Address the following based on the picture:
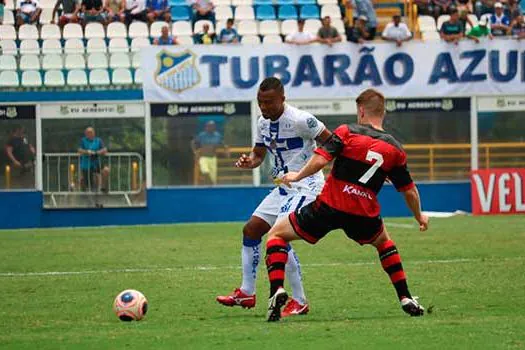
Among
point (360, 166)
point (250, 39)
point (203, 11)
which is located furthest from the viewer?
point (203, 11)

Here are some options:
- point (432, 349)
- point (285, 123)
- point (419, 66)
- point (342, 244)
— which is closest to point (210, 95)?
point (419, 66)

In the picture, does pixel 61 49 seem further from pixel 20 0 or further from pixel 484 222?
pixel 484 222

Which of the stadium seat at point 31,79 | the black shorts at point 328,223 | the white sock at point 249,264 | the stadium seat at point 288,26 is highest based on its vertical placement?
the stadium seat at point 288,26

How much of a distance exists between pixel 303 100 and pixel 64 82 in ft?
19.3

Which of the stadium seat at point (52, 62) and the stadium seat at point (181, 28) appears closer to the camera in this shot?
the stadium seat at point (52, 62)

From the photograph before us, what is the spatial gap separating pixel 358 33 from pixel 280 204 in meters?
20.0

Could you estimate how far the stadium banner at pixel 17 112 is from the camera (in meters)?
31.5

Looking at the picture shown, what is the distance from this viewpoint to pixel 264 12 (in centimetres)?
3344

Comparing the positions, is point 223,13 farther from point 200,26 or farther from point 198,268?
point 198,268

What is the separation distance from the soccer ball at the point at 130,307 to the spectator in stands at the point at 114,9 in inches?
865

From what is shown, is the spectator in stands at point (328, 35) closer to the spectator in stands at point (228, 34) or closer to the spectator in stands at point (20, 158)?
the spectator in stands at point (228, 34)

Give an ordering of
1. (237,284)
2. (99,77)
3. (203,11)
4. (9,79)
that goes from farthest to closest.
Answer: (203,11) < (9,79) < (99,77) < (237,284)

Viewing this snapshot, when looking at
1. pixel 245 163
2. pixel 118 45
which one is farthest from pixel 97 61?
pixel 245 163

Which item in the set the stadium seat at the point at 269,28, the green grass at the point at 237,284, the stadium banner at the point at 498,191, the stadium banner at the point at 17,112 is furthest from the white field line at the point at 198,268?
the stadium seat at the point at 269,28
